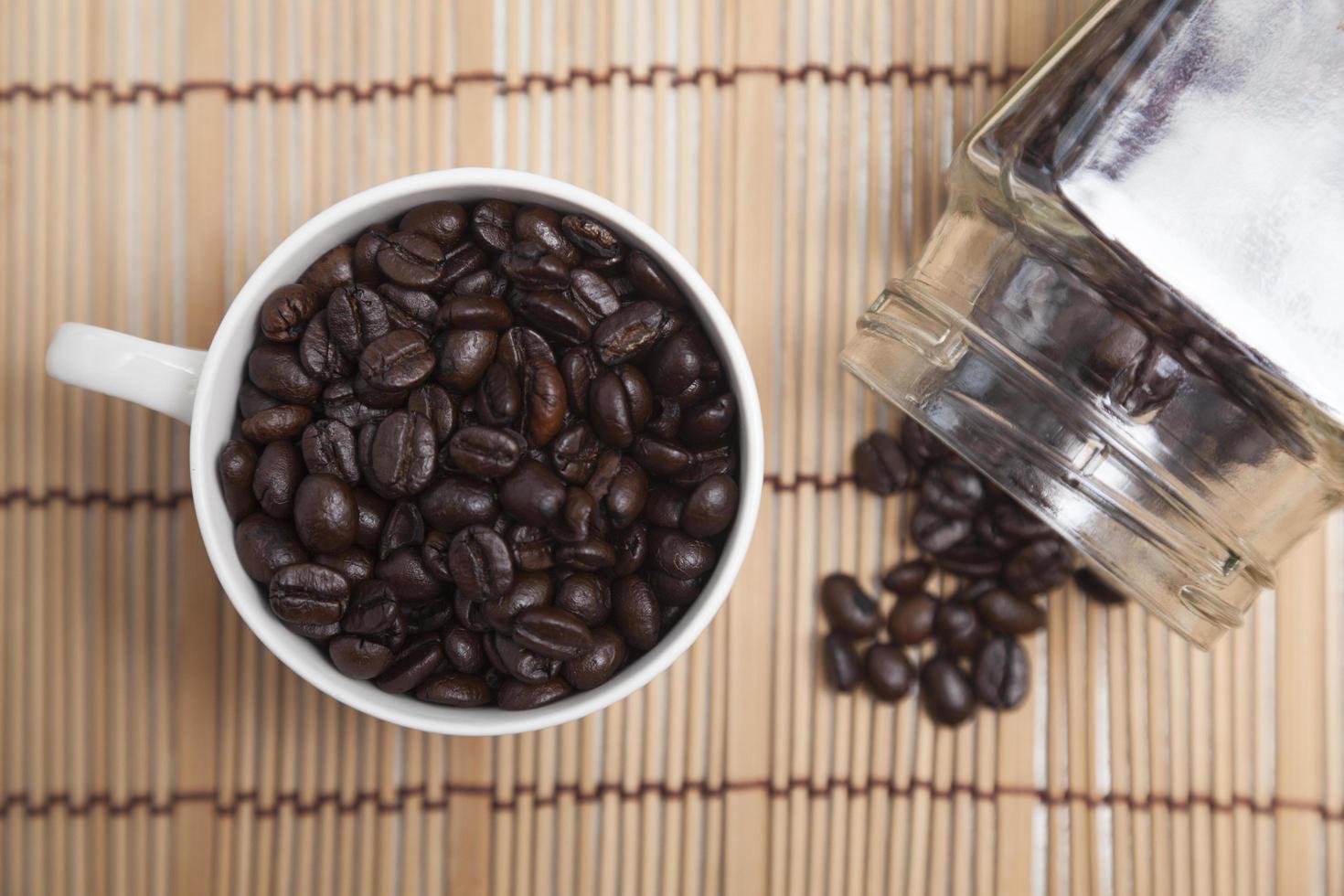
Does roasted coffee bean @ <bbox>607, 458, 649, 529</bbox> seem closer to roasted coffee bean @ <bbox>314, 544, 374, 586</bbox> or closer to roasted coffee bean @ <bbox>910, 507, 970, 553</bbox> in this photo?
roasted coffee bean @ <bbox>314, 544, 374, 586</bbox>

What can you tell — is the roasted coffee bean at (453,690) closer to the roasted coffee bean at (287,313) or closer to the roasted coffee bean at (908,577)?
the roasted coffee bean at (287,313)

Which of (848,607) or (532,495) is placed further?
(848,607)

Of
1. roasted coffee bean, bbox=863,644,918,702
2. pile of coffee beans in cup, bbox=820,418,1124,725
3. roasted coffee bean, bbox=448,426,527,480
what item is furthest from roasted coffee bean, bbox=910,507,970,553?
roasted coffee bean, bbox=448,426,527,480

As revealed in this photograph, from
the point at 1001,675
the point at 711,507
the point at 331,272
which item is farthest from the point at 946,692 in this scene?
the point at 331,272

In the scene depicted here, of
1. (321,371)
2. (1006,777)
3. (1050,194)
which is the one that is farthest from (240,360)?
(1006,777)

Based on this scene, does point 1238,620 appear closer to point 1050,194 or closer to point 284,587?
point 1050,194

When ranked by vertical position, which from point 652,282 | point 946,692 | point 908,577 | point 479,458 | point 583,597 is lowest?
point 946,692

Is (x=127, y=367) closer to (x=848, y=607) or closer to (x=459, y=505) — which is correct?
(x=459, y=505)
